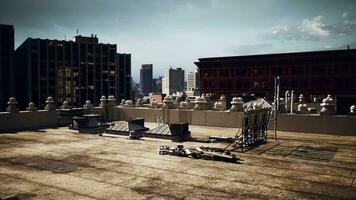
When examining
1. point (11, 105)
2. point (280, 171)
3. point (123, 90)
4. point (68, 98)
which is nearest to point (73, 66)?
point (68, 98)

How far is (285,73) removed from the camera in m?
84.5

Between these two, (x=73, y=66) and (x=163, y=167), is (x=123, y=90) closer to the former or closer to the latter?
(x=73, y=66)

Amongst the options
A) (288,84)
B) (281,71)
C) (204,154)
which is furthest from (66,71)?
(204,154)

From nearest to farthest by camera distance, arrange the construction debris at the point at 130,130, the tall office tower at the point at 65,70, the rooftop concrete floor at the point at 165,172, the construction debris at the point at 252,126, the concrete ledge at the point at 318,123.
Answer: the rooftop concrete floor at the point at 165,172 → the construction debris at the point at 252,126 → the construction debris at the point at 130,130 → the concrete ledge at the point at 318,123 → the tall office tower at the point at 65,70

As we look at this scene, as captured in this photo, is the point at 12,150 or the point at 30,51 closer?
the point at 12,150

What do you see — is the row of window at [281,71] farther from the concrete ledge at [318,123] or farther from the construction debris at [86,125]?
the construction debris at [86,125]

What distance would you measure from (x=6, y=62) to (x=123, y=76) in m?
62.7

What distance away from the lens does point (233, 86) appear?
93688 mm

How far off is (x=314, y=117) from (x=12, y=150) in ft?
71.1

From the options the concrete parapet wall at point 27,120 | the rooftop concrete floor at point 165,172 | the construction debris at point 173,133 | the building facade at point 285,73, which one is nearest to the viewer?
the rooftop concrete floor at point 165,172

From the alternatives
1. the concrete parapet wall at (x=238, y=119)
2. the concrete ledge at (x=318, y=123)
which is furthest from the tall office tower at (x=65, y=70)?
the concrete ledge at (x=318, y=123)

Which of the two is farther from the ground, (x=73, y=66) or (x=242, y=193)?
(x=73, y=66)

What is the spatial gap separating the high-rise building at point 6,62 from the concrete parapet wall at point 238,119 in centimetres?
10193

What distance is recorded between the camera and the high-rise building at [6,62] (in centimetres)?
11656
